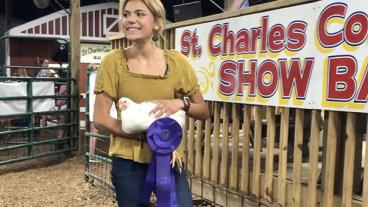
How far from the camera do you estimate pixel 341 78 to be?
10.00 feet

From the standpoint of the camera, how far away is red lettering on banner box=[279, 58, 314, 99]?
10.8 feet

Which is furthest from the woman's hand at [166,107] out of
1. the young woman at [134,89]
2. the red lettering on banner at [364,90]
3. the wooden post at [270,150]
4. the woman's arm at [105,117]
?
the wooden post at [270,150]

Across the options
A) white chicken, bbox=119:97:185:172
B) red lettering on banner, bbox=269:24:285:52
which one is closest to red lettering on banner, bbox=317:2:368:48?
red lettering on banner, bbox=269:24:285:52

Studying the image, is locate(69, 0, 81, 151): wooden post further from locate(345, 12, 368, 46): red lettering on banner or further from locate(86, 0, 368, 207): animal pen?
locate(345, 12, 368, 46): red lettering on banner

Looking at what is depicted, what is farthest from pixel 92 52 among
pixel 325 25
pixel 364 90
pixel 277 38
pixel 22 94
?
pixel 364 90

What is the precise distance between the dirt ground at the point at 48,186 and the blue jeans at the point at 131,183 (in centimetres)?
314

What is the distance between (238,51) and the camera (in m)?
4.04

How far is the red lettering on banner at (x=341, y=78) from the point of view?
9.81ft

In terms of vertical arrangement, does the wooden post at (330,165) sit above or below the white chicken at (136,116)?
below

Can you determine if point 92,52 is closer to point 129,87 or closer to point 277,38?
point 277,38

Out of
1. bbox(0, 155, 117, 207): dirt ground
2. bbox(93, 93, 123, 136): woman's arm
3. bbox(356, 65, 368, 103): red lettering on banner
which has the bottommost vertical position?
bbox(0, 155, 117, 207): dirt ground

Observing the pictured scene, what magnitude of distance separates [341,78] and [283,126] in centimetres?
71

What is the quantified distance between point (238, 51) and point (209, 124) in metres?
0.91

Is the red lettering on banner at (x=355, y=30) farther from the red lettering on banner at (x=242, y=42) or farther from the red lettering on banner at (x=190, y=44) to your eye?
the red lettering on banner at (x=190, y=44)
